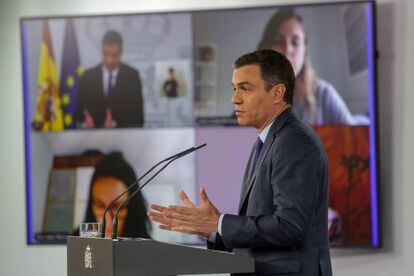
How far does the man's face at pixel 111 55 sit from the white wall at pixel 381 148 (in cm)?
34

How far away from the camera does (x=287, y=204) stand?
90.5 inches

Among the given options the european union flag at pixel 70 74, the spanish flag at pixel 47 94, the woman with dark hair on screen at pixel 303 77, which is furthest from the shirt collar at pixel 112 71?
the woman with dark hair on screen at pixel 303 77

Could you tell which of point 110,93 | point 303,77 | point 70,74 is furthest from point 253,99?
point 70,74

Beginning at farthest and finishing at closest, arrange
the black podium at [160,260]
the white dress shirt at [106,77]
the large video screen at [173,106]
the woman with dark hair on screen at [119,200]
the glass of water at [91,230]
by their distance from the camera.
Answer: the white dress shirt at [106,77] → the woman with dark hair on screen at [119,200] → the large video screen at [173,106] → the glass of water at [91,230] → the black podium at [160,260]

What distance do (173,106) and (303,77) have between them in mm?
811

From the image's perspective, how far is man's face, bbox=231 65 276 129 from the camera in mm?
2529

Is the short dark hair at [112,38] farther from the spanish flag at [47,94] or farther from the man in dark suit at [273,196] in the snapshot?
the man in dark suit at [273,196]

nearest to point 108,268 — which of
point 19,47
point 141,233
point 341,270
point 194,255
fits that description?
point 194,255

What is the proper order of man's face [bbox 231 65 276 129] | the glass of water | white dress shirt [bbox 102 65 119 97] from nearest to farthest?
the glass of water → man's face [bbox 231 65 276 129] → white dress shirt [bbox 102 65 119 97]

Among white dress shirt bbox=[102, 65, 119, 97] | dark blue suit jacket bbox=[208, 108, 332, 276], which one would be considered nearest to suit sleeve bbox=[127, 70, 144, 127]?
white dress shirt bbox=[102, 65, 119, 97]

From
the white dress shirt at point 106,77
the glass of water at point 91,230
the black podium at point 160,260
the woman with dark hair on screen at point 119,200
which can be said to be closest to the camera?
the black podium at point 160,260

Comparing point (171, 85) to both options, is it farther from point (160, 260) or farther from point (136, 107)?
point (160, 260)

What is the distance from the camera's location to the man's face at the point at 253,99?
2.53 meters

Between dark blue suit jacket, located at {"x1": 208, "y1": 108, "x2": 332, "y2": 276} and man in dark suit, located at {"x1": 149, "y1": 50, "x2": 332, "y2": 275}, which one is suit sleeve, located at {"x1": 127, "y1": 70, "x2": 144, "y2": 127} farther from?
dark blue suit jacket, located at {"x1": 208, "y1": 108, "x2": 332, "y2": 276}
